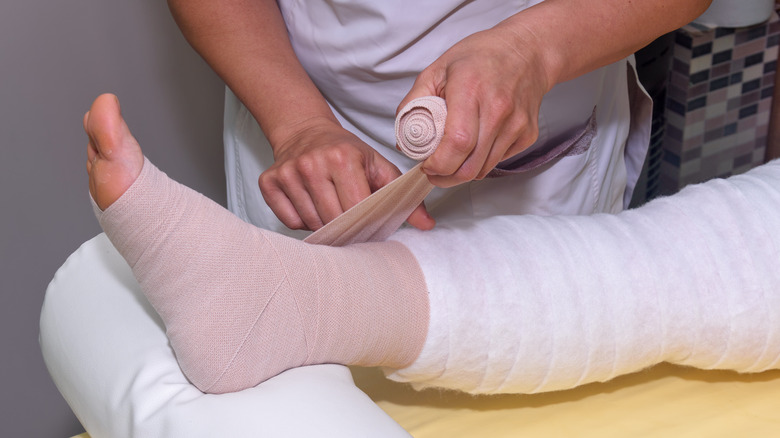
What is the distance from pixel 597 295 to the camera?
81cm

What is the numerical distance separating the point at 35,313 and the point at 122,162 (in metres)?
0.91

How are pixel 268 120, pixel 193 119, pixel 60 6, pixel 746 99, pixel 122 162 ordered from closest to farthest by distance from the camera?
1. pixel 122 162
2. pixel 268 120
3. pixel 60 6
4. pixel 193 119
5. pixel 746 99

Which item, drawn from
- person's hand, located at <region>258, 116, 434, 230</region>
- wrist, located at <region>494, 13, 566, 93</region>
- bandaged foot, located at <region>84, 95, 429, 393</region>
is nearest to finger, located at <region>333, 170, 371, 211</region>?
person's hand, located at <region>258, 116, 434, 230</region>

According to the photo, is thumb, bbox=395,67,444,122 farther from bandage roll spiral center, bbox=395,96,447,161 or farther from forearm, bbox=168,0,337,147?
forearm, bbox=168,0,337,147

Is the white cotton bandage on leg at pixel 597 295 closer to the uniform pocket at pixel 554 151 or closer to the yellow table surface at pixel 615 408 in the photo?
the yellow table surface at pixel 615 408

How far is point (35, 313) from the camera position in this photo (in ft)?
4.66

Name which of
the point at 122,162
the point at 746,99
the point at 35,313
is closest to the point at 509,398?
the point at 122,162

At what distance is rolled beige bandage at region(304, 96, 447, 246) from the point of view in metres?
0.70

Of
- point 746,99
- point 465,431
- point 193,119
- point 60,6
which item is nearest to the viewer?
point 465,431

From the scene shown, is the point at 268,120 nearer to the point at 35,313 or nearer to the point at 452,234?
the point at 452,234

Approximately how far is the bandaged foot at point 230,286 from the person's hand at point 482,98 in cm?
13

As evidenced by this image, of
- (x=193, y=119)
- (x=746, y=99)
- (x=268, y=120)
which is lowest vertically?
(x=746, y=99)

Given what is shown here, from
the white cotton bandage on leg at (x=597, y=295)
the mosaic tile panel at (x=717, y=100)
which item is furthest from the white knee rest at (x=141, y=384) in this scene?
the mosaic tile panel at (x=717, y=100)

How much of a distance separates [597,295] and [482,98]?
24 centimetres
